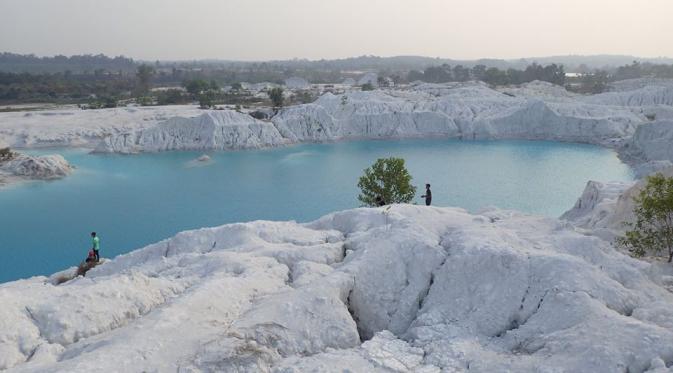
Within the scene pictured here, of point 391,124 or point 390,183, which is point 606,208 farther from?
point 391,124

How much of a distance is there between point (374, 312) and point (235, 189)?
2773cm

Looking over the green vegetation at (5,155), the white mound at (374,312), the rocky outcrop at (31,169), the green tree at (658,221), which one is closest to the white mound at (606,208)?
the green tree at (658,221)

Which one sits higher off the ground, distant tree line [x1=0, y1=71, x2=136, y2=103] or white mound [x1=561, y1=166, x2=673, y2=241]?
distant tree line [x1=0, y1=71, x2=136, y2=103]

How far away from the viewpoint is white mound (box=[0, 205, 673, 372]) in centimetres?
728

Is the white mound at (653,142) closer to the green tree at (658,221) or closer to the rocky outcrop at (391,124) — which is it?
the rocky outcrop at (391,124)

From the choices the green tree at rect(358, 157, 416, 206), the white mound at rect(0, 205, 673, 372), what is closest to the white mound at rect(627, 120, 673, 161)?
the green tree at rect(358, 157, 416, 206)

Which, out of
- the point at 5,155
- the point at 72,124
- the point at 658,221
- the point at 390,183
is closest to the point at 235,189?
the point at 390,183

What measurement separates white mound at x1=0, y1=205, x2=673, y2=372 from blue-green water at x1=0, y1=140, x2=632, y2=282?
14.8 metres

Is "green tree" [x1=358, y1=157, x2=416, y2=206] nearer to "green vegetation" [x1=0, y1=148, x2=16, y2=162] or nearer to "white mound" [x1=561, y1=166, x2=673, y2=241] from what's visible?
"white mound" [x1=561, y1=166, x2=673, y2=241]

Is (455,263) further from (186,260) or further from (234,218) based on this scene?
(234,218)

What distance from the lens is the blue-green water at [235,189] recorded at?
25.9 meters

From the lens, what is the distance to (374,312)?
31.2ft

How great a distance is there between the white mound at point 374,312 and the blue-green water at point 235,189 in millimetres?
14773

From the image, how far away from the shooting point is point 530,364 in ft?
23.8
